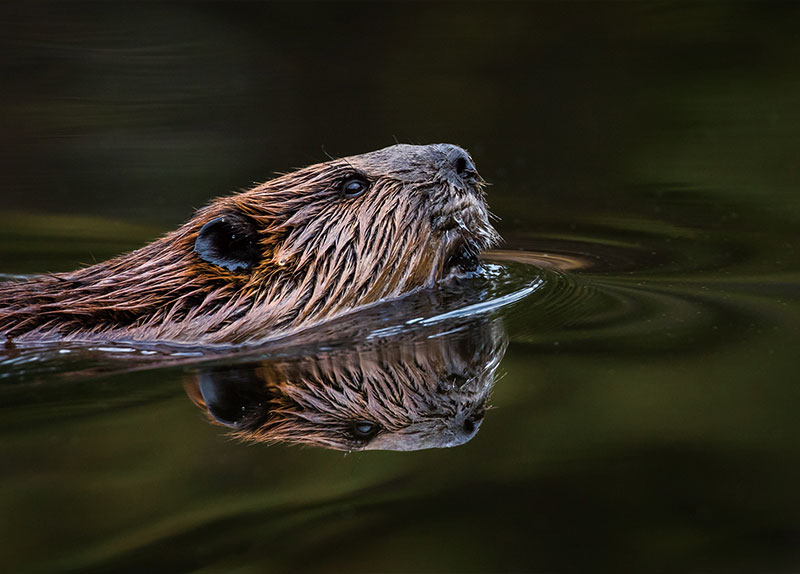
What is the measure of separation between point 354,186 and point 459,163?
479 millimetres

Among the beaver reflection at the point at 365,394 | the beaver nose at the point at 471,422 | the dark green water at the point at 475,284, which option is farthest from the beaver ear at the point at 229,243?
the beaver nose at the point at 471,422

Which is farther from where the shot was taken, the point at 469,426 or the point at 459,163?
the point at 459,163

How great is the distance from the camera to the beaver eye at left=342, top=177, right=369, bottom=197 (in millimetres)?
4582

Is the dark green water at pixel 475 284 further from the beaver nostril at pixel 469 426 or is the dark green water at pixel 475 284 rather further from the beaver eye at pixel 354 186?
the beaver eye at pixel 354 186

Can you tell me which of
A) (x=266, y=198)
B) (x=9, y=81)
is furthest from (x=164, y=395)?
(x=9, y=81)

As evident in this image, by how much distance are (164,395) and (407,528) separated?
4.29 ft

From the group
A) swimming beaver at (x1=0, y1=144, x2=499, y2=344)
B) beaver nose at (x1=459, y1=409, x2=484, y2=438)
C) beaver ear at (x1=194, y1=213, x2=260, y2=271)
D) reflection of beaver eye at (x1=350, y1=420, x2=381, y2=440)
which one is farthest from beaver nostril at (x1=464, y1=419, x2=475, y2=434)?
beaver ear at (x1=194, y1=213, x2=260, y2=271)

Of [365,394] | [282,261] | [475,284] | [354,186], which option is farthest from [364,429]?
[475,284]

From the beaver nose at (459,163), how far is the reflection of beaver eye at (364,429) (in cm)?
162

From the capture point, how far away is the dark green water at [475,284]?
2.64 m

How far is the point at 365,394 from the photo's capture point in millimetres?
3564

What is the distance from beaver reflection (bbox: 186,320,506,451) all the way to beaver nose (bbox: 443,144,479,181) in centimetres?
78

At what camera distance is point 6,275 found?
234 inches

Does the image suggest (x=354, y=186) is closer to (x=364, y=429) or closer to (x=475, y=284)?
(x=475, y=284)
